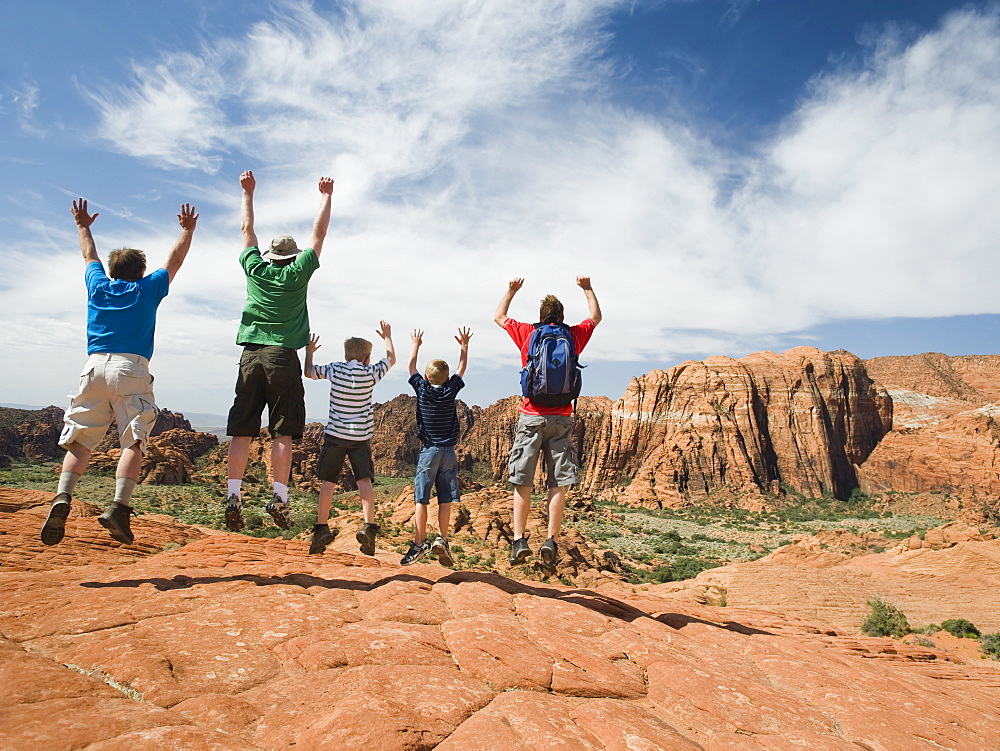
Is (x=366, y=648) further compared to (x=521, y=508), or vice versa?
(x=521, y=508)

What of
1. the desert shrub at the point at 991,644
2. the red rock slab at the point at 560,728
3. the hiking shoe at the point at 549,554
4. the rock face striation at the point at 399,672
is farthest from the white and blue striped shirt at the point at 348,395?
the desert shrub at the point at 991,644

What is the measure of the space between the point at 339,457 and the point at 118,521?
2.25 meters

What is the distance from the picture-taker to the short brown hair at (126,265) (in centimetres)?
499

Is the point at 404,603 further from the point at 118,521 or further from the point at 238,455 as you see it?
the point at 118,521

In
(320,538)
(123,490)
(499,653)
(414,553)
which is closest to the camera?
(499,653)

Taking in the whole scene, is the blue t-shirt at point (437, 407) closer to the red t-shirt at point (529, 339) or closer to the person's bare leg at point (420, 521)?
the person's bare leg at point (420, 521)

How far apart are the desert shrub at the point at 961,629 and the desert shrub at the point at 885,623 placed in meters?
1.33

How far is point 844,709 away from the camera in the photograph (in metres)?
3.76

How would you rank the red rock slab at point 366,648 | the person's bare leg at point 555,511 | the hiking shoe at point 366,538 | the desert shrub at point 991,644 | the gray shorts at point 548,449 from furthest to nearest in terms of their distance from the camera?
the desert shrub at point 991,644
the hiking shoe at point 366,538
the gray shorts at point 548,449
the person's bare leg at point 555,511
the red rock slab at point 366,648

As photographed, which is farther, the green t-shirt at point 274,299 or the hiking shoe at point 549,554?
the hiking shoe at point 549,554

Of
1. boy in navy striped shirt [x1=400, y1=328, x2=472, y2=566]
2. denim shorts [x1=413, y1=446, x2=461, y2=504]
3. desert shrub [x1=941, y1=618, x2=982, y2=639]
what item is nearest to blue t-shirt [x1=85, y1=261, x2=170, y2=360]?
boy in navy striped shirt [x1=400, y1=328, x2=472, y2=566]

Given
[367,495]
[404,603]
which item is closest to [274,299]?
[367,495]

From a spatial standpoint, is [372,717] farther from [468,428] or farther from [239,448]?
[468,428]

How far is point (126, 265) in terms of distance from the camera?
5.00m
